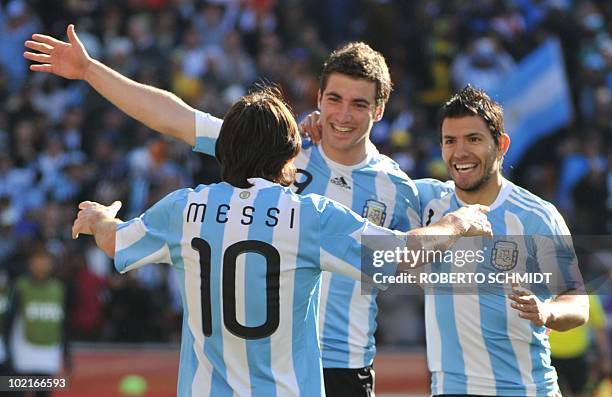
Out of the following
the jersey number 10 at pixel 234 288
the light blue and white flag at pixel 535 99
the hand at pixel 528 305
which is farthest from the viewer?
the light blue and white flag at pixel 535 99

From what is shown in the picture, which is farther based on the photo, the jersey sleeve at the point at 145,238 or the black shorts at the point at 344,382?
the black shorts at the point at 344,382

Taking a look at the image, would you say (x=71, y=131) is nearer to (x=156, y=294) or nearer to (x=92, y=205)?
(x=156, y=294)

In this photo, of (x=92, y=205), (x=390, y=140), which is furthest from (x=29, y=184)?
(x=92, y=205)

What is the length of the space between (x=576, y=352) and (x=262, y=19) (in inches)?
296

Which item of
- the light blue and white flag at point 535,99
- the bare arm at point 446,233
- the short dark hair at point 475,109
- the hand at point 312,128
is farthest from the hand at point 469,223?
the light blue and white flag at point 535,99

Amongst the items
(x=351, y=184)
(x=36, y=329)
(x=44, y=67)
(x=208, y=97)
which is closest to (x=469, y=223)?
(x=351, y=184)

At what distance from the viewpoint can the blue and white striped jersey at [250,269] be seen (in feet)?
15.1

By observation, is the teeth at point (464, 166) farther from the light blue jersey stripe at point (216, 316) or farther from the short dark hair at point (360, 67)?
the light blue jersey stripe at point (216, 316)

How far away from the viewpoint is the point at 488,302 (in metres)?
5.85

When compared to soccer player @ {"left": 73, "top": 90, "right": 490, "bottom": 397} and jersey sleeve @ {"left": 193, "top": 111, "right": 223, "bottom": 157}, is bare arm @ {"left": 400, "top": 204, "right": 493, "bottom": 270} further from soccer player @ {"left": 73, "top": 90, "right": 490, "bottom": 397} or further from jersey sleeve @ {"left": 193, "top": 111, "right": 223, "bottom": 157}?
jersey sleeve @ {"left": 193, "top": 111, "right": 223, "bottom": 157}

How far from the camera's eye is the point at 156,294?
42.7 feet

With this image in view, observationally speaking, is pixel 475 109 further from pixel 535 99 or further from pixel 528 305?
pixel 535 99

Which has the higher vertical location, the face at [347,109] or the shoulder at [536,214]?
the face at [347,109]

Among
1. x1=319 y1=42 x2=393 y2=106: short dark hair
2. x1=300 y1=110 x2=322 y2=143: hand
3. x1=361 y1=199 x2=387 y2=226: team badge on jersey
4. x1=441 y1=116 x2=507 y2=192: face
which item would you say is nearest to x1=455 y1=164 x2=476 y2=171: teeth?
x1=441 y1=116 x2=507 y2=192: face
